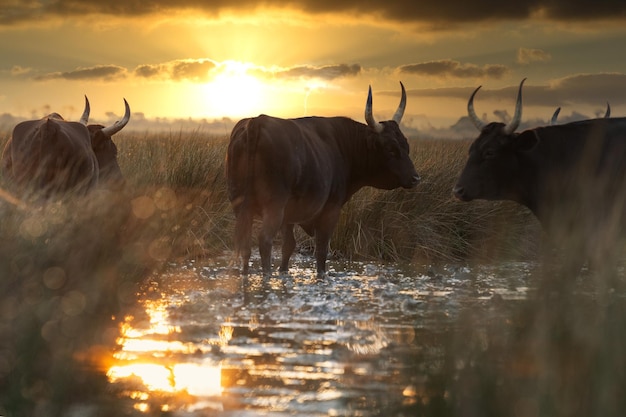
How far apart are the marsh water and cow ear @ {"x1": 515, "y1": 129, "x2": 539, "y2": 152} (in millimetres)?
1605

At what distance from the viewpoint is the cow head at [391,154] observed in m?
9.63

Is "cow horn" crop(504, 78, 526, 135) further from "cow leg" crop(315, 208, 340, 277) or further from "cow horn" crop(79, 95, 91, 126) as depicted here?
"cow horn" crop(79, 95, 91, 126)

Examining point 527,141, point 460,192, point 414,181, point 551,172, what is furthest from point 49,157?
point 551,172

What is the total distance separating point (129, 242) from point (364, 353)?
122 inches

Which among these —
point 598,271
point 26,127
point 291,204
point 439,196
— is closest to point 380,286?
point 291,204

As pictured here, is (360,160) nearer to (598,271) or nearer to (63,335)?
(598,271)

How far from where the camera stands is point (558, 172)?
8555 mm

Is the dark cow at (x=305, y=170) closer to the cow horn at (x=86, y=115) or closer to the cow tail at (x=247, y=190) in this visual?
the cow tail at (x=247, y=190)

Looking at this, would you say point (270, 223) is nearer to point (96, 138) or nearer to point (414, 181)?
point (414, 181)

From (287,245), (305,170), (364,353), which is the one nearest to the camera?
(364,353)

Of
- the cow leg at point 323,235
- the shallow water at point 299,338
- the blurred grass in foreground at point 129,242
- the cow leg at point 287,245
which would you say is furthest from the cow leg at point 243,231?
the cow leg at point 323,235

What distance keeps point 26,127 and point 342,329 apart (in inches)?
194

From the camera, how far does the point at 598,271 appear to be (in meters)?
7.91

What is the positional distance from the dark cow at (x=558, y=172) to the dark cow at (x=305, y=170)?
1.26 metres
